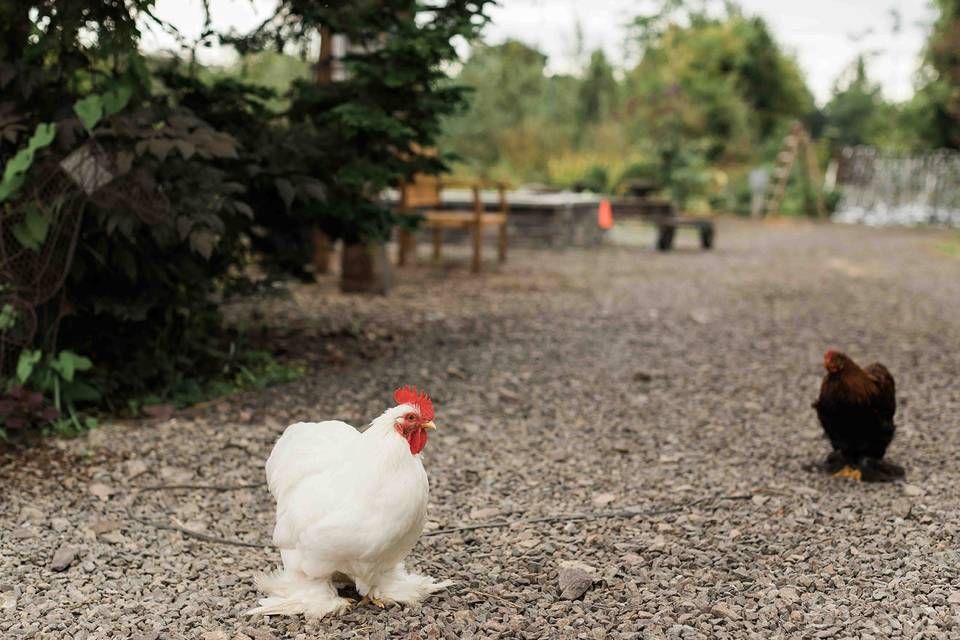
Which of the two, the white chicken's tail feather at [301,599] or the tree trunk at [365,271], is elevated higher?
the tree trunk at [365,271]

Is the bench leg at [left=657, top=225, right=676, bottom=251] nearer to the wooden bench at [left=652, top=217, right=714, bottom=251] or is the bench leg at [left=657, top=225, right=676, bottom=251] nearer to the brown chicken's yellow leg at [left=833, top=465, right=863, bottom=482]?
the wooden bench at [left=652, top=217, right=714, bottom=251]

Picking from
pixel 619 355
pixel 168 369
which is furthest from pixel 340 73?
pixel 168 369

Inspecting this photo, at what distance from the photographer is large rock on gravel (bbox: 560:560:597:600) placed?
3107 millimetres

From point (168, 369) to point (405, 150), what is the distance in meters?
1.79

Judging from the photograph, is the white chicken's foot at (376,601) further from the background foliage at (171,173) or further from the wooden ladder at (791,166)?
the wooden ladder at (791,166)

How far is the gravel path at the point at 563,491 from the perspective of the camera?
2961 millimetres

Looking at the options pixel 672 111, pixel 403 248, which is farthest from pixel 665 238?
pixel 672 111

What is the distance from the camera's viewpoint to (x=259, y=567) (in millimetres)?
3316

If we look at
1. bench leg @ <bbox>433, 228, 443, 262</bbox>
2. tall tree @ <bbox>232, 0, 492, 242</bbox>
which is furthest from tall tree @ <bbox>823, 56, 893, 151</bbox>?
tall tree @ <bbox>232, 0, 492, 242</bbox>

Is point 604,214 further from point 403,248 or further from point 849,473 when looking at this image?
point 849,473

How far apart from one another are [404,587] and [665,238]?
11.2 m

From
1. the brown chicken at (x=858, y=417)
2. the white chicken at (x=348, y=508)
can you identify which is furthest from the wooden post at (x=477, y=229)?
the white chicken at (x=348, y=508)

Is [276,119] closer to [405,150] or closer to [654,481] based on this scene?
[405,150]

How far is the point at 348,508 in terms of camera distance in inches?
108
